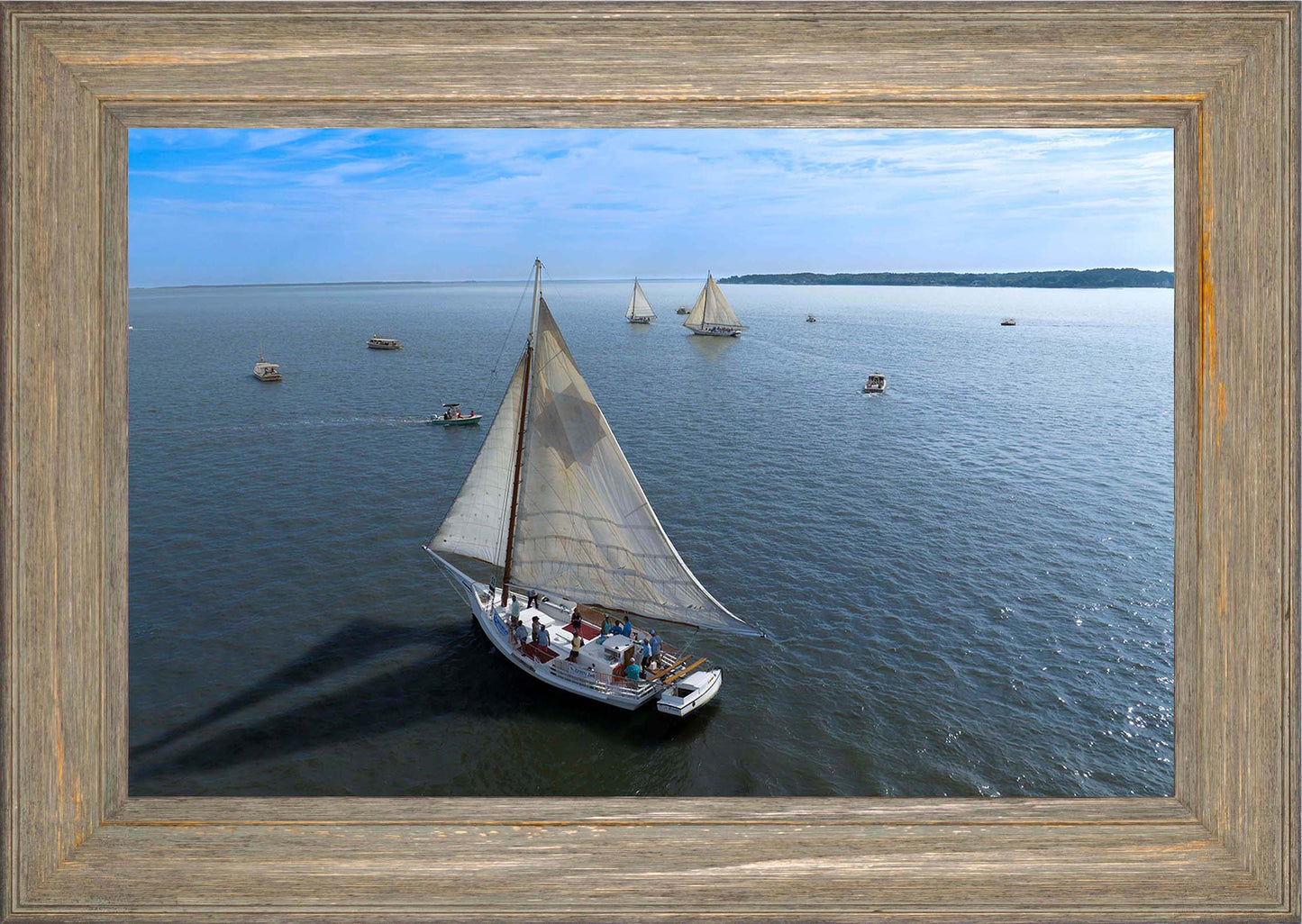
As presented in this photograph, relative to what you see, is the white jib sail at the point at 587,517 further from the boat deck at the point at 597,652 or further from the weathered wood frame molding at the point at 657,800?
the weathered wood frame molding at the point at 657,800

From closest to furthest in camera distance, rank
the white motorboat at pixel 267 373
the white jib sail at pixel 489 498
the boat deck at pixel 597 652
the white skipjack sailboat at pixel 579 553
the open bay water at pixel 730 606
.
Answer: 1. the open bay water at pixel 730 606
2. the white skipjack sailboat at pixel 579 553
3. the boat deck at pixel 597 652
4. the white jib sail at pixel 489 498
5. the white motorboat at pixel 267 373

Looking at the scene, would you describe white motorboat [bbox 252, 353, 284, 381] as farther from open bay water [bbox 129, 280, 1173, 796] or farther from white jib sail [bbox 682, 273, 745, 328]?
white jib sail [bbox 682, 273, 745, 328]

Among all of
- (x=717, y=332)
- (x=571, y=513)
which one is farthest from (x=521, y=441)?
(x=717, y=332)

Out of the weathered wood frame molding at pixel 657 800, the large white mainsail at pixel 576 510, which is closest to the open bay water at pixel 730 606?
the large white mainsail at pixel 576 510

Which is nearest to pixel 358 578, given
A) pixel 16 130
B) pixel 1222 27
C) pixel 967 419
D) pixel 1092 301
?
pixel 16 130

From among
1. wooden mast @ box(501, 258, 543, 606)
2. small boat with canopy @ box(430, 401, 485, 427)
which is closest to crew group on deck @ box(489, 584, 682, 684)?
wooden mast @ box(501, 258, 543, 606)

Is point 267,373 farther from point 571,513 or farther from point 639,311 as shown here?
point 639,311

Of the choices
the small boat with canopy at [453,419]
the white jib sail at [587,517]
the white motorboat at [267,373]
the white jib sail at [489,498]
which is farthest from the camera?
the white motorboat at [267,373]
